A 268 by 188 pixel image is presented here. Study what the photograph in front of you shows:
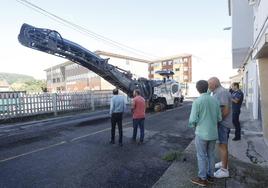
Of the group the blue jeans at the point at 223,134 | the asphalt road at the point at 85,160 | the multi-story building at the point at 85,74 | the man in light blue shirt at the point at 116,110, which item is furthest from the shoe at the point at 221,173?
the multi-story building at the point at 85,74

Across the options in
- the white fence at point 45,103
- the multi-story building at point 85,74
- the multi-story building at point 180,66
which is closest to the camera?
the white fence at point 45,103

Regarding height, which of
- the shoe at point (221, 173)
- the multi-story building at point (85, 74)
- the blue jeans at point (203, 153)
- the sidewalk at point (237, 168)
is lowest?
the sidewalk at point (237, 168)

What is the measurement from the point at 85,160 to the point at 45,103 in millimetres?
11219

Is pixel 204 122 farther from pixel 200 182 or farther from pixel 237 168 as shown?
pixel 237 168

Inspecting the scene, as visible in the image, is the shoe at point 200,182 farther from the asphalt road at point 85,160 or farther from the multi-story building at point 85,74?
the multi-story building at point 85,74

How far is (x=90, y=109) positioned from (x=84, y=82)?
112 feet

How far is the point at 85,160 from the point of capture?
5.92m

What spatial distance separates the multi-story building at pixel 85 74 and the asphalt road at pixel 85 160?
38.2 metres

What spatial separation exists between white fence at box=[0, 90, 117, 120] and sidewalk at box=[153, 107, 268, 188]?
1120cm

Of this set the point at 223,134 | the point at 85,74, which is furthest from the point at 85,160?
the point at 85,74

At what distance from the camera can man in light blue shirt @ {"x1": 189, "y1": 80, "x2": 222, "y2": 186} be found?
4.22 meters

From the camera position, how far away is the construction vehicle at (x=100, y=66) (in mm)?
10113

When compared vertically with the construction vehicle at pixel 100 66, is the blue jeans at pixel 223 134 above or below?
below

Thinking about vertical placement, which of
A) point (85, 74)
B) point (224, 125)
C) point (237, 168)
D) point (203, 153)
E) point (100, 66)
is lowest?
point (237, 168)
